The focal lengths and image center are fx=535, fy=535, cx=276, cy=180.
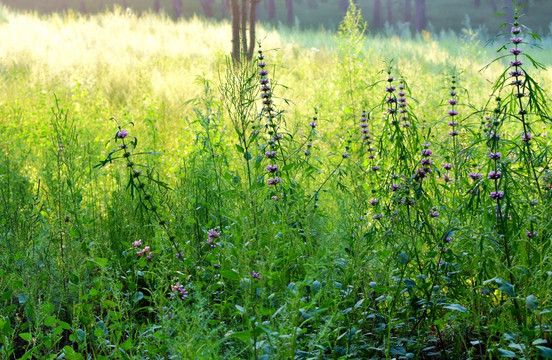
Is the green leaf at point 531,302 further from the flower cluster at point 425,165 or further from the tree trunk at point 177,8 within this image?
the tree trunk at point 177,8

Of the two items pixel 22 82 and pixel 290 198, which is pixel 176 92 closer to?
pixel 22 82

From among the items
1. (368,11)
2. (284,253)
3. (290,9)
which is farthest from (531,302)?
(368,11)

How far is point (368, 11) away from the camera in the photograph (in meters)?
50.9

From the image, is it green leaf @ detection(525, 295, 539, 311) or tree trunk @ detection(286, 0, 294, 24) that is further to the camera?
tree trunk @ detection(286, 0, 294, 24)

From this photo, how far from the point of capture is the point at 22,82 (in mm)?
8117

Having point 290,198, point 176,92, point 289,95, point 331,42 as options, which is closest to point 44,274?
point 290,198

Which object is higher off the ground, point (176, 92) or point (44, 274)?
point (176, 92)

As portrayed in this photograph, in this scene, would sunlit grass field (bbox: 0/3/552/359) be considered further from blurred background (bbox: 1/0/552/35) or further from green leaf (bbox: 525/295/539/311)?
blurred background (bbox: 1/0/552/35)

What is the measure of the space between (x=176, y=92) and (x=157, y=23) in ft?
36.2

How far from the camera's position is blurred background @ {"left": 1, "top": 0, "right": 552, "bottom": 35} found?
4012 centimetres

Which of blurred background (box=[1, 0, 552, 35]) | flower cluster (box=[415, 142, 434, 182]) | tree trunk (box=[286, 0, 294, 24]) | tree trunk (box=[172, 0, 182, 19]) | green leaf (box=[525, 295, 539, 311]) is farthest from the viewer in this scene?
tree trunk (box=[286, 0, 294, 24])

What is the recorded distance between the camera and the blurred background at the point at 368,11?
40.1m

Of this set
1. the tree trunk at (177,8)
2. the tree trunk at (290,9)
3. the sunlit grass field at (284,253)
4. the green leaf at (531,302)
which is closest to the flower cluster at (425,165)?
the sunlit grass field at (284,253)

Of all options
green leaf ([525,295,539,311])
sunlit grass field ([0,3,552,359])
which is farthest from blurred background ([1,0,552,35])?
green leaf ([525,295,539,311])
